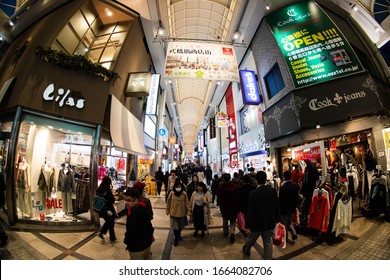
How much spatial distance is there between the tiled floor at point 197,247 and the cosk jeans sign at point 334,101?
3.29 metres

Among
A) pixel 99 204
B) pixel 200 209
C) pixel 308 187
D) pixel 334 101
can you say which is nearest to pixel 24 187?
pixel 99 204

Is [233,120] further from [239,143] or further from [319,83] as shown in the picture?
[319,83]

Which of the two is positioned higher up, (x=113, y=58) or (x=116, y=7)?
(x=116, y=7)

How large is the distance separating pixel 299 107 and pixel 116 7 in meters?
7.56

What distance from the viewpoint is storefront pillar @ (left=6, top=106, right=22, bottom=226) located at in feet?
11.0

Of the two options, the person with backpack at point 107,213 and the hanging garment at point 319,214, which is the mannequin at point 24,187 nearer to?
the person with backpack at point 107,213

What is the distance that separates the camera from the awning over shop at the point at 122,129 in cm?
456

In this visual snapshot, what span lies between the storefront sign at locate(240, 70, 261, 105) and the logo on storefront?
676 cm

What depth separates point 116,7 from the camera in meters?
5.94

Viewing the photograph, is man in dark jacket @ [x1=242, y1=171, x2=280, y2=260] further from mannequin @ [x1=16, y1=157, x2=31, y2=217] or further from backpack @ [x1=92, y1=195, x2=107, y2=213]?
mannequin @ [x1=16, y1=157, x2=31, y2=217]

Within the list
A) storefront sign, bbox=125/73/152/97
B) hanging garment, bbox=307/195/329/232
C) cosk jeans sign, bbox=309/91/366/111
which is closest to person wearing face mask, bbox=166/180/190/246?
hanging garment, bbox=307/195/329/232

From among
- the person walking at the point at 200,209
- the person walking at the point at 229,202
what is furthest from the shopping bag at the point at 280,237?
the person walking at the point at 200,209
